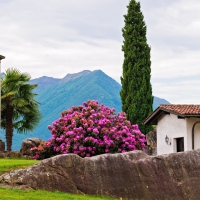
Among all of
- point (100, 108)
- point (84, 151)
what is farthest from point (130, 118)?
point (84, 151)

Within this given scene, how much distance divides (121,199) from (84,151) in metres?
9.26

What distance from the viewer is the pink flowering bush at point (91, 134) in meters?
24.5

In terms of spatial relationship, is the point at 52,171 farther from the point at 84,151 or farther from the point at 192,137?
the point at 192,137

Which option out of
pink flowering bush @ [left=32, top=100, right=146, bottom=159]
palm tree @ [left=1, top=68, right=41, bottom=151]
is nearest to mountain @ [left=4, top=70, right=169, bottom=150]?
palm tree @ [left=1, top=68, right=41, bottom=151]

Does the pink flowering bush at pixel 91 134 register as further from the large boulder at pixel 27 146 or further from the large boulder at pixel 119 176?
the large boulder at pixel 119 176

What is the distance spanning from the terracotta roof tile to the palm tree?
12633mm

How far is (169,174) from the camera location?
16250 millimetres

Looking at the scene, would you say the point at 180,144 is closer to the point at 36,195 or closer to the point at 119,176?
the point at 119,176

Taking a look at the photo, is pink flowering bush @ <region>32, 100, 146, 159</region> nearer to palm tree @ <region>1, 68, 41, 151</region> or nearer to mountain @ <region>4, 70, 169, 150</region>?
palm tree @ <region>1, 68, 41, 151</region>

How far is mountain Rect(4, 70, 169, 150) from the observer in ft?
520

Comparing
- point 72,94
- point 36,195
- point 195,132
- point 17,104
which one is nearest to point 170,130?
point 195,132

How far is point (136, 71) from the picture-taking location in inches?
1481

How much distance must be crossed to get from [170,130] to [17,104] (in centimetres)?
1277

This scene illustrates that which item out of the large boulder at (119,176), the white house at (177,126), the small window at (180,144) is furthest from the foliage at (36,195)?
the small window at (180,144)
